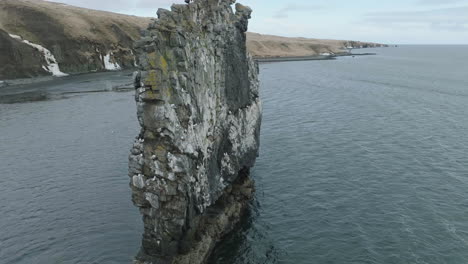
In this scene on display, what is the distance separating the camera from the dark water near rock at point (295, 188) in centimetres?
4053

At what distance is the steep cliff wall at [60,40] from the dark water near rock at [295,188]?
59.1m

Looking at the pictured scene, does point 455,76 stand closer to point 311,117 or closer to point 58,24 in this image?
point 311,117

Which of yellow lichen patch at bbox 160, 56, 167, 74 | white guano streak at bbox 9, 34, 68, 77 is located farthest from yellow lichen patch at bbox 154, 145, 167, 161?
white guano streak at bbox 9, 34, 68, 77

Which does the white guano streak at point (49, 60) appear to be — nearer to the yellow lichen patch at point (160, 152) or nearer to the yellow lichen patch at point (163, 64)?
the yellow lichen patch at point (163, 64)

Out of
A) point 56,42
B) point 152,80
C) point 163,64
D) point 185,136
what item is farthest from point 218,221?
point 56,42

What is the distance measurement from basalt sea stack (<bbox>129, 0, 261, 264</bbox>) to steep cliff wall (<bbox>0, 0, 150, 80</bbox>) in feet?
431

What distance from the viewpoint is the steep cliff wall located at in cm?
14962

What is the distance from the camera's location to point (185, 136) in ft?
113

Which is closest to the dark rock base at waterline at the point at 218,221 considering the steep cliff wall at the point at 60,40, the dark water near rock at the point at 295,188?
the dark water near rock at the point at 295,188

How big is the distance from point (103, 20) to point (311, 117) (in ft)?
488

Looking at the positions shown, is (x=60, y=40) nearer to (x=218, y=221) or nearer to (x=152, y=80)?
(x=218, y=221)

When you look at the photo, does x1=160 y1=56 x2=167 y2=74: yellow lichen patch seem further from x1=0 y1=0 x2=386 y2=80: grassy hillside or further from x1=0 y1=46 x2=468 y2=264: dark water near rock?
x1=0 y1=0 x2=386 y2=80: grassy hillside

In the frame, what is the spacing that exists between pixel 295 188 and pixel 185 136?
25.2 m

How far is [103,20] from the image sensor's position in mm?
199500
